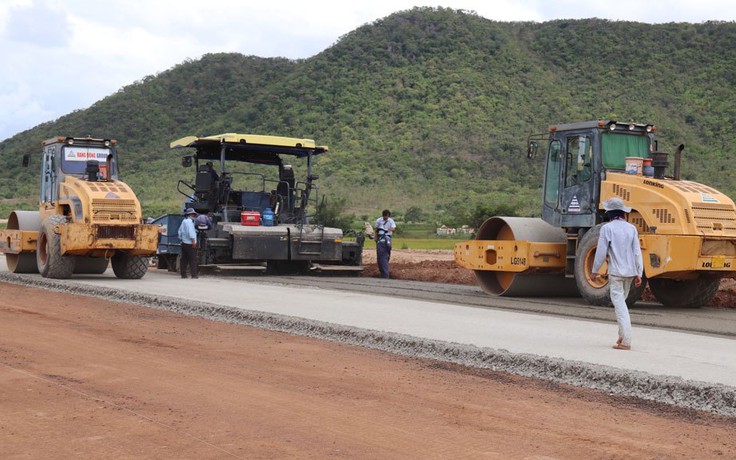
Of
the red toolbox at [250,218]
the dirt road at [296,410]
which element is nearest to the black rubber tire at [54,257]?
the red toolbox at [250,218]

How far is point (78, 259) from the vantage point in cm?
2286

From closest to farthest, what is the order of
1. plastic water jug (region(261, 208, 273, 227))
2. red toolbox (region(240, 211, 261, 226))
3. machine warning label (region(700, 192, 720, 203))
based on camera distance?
machine warning label (region(700, 192, 720, 203)) < red toolbox (region(240, 211, 261, 226)) < plastic water jug (region(261, 208, 273, 227))

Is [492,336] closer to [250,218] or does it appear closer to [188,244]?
[188,244]

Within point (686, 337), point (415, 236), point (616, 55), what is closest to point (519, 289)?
point (686, 337)

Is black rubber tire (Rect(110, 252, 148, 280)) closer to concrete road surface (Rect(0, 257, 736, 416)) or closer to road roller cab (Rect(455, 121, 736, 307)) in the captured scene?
concrete road surface (Rect(0, 257, 736, 416))

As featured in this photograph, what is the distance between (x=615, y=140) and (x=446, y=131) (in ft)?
183

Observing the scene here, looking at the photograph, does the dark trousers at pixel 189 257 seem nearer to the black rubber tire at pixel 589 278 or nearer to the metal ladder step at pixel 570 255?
the metal ladder step at pixel 570 255

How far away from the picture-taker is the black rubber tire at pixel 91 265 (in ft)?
75.3

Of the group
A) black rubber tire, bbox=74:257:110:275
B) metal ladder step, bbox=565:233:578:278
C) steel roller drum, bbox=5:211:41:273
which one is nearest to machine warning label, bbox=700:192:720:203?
→ metal ladder step, bbox=565:233:578:278

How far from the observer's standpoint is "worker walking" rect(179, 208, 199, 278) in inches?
851

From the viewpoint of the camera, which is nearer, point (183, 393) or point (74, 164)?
point (183, 393)

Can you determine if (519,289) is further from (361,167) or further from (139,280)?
(361,167)

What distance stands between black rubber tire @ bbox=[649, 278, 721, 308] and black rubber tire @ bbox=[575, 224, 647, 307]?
1.04 meters

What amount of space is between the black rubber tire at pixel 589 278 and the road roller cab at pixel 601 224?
17 millimetres
